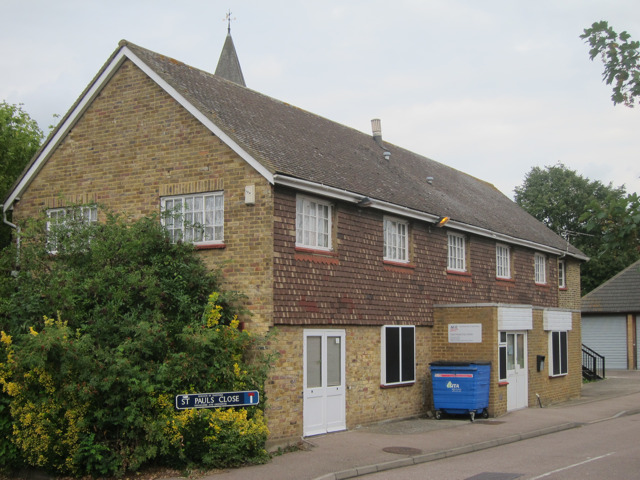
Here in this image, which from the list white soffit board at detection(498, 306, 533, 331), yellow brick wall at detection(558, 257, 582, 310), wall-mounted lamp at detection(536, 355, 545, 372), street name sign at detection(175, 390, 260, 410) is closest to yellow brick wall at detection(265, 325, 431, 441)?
street name sign at detection(175, 390, 260, 410)

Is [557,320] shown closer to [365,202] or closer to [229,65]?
[365,202]

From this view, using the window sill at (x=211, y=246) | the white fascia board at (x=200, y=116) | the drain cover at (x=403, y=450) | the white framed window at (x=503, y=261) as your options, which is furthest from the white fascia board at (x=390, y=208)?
the drain cover at (x=403, y=450)

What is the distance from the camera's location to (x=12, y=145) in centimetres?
2302

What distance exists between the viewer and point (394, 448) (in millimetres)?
13375

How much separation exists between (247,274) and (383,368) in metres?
4.40

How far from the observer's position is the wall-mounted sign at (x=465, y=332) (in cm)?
1795

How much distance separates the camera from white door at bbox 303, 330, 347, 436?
568 inches

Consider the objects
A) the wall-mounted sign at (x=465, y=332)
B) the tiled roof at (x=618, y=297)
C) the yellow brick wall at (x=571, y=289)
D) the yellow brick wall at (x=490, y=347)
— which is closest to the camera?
the yellow brick wall at (x=490, y=347)

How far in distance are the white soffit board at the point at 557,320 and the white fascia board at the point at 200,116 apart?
10.8 m

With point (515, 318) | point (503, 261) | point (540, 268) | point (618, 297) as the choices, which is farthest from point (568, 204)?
point (515, 318)

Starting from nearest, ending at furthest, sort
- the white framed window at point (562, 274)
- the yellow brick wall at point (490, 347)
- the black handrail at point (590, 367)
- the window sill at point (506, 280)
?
the yellow brick wall at point (490, 347) < the window sill at point (506, 280) < the white framed window at point (562, 274) < the black handrail at point (590, 367)

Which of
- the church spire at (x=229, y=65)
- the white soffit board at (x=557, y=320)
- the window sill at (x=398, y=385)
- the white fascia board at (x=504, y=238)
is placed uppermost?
the church spire at (x=229, y=65)

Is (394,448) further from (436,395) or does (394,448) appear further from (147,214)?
(147,214)

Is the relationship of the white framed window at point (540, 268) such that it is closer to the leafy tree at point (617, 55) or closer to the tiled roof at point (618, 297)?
the tiled roof at point (618, 297)
